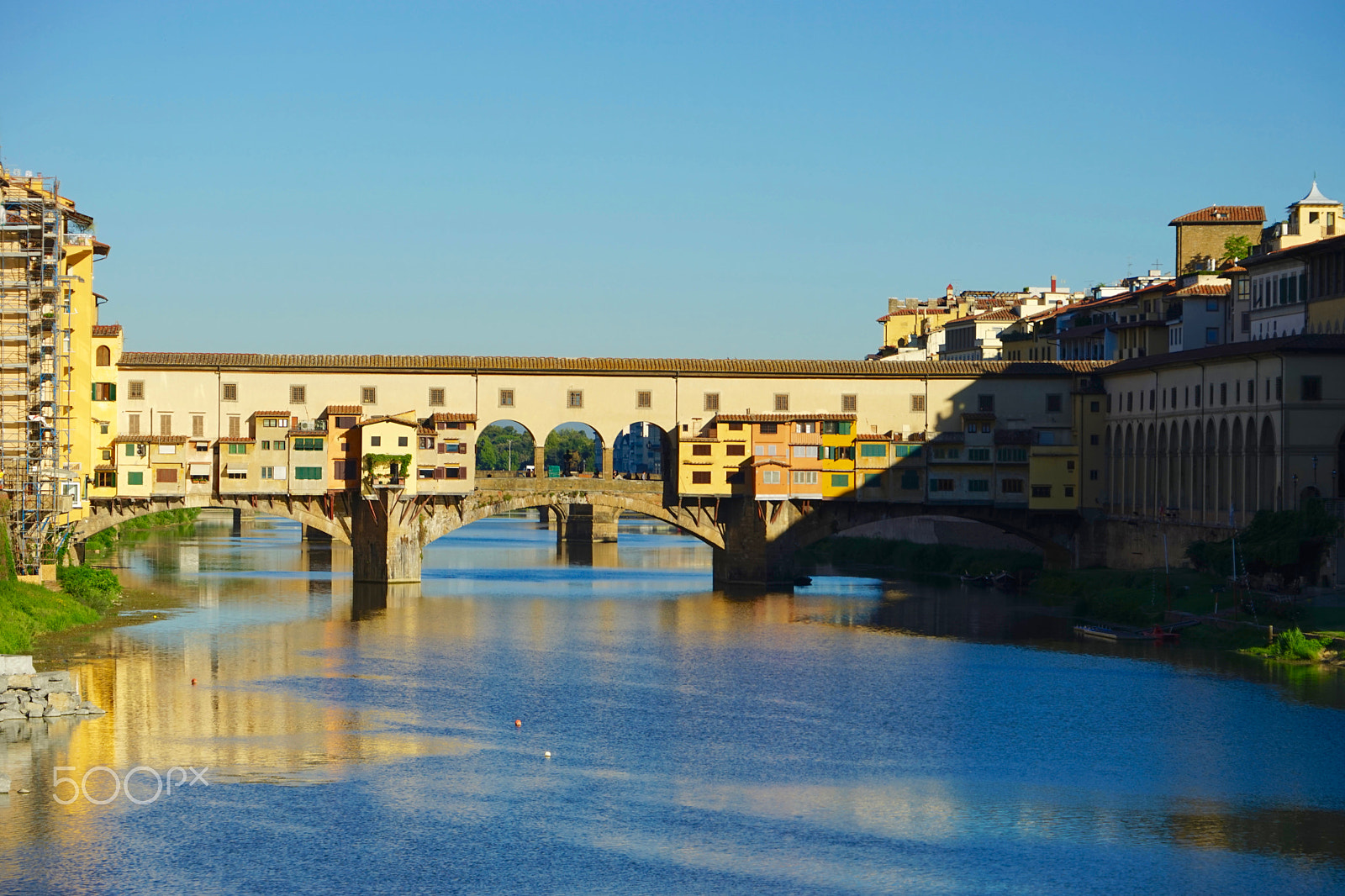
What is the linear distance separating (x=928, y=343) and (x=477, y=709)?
293 ft

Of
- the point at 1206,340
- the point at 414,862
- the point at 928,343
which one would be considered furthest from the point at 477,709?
the point at 928,343

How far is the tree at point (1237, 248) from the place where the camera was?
92312 mm

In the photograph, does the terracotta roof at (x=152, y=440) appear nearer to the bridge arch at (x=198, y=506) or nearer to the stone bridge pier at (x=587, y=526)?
the bridge arch at (x=198, y=506)

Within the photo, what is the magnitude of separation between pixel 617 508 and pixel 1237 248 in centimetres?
4167

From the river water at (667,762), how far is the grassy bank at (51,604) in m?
1.42

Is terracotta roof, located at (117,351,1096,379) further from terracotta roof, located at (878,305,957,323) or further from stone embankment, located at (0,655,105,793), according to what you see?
terracotta roof, located at (878,305,957,323)

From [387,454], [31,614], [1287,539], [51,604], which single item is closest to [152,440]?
[387,454]

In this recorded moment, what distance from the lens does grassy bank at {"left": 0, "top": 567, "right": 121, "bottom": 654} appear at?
155ft

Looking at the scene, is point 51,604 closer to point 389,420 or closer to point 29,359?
point 29,359

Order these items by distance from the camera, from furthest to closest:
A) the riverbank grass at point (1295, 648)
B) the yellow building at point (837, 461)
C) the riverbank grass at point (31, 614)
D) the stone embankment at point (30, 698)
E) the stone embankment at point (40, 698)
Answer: the yellow building at point (837, 461)
the riverbank grass at point (1295, 648)
the riverbank grass at point (31, 614)
the stone embankment at point (40, 698)
the stone embankment at point (30, 698)

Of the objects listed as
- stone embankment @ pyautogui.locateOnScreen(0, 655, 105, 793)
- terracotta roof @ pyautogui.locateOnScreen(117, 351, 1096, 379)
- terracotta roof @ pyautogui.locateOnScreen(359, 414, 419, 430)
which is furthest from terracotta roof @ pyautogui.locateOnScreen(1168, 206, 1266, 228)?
stone embankment @ pyautogui.locateOnScreen(0, 655, 105, 793)

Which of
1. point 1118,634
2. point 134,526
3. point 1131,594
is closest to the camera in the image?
point 1118,634

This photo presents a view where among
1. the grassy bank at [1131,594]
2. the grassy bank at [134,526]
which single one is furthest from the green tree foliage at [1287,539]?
the grassy bank at [134,526]

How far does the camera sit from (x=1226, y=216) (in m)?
96.5
